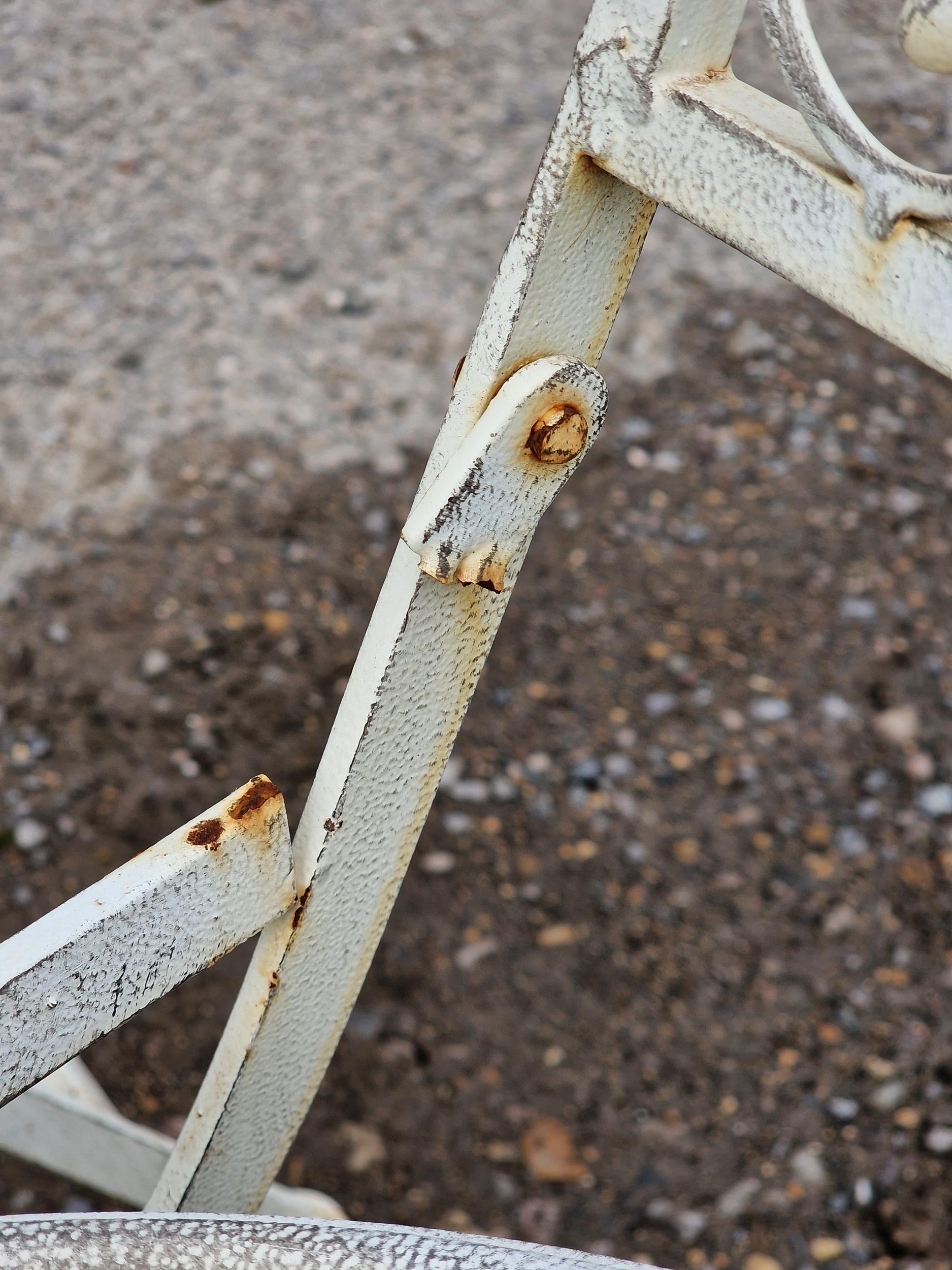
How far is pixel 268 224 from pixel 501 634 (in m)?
1.12

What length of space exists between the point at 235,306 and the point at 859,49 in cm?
164

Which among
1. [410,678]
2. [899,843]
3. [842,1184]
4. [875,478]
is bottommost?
[842,1184]

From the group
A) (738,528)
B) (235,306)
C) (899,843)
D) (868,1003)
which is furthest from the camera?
(235,306)

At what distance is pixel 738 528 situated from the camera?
7.41 ft

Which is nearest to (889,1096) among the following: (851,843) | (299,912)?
(851,843)

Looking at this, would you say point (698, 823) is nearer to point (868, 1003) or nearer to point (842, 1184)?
point (868, 1003)

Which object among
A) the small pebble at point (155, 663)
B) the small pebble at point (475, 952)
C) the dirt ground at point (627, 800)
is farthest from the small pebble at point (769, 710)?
the small pebble at point (155, 663)

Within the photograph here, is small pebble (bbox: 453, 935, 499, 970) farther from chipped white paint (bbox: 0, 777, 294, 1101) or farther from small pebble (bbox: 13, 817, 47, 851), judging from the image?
chipped white paint (bbox: 0, 777, 294, 1101)

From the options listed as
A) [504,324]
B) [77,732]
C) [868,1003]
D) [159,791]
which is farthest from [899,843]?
[504,324]

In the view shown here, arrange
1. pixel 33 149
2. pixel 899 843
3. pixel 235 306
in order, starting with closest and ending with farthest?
pixel 899 843 → pixel 235 306 → pixel 33 149

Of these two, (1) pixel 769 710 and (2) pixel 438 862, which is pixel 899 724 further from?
(2) pixel 438 862

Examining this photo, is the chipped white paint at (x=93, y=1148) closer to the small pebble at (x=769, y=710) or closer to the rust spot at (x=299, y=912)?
the rust spot at (x=299, y=912)

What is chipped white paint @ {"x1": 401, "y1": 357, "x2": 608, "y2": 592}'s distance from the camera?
0.67 m

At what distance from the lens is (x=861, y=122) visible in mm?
A: 510
